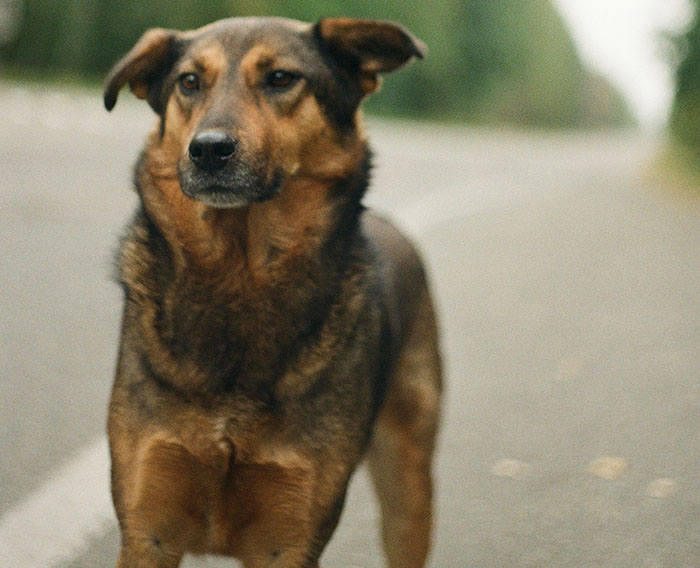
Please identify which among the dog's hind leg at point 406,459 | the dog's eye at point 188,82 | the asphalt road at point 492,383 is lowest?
the asphalt road at point 492,383

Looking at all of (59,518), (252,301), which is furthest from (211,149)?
(59,518)

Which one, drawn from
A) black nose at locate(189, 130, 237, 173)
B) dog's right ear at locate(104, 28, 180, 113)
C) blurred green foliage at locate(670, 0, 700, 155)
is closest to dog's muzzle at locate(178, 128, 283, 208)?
black nose at locate(189, 130, 237, 173)

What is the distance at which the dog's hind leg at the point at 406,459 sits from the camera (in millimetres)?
3914

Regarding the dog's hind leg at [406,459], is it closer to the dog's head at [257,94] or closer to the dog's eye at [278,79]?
the dog's head at [257,94]

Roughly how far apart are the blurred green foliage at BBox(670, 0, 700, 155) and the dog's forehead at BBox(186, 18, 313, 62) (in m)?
18.9

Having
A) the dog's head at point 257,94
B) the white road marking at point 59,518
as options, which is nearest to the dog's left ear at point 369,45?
the dog's head at point 257,94

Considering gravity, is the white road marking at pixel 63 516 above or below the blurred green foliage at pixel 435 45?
above

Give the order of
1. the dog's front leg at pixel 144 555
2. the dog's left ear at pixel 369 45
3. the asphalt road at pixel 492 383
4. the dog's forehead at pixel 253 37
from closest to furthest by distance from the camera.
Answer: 1. the dog's front leg at pixel 144 555
2. the dog's forehead at pixel 253 37
3. the dog's left ear at pixel 369 45
4. the asphalt road at pixel 492 383

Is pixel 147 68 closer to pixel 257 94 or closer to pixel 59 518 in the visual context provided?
pixel 257 94

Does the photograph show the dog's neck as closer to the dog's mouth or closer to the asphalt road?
the dog's mouth

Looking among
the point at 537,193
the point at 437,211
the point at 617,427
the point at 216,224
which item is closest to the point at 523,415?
the point at 617,427

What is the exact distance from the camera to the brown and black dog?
3.11m

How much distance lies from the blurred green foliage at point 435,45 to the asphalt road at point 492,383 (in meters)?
23.2

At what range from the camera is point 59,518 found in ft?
13.2
